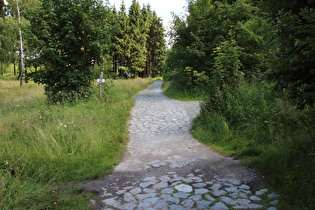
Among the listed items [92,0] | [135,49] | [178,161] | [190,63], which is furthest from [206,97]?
[135,49]

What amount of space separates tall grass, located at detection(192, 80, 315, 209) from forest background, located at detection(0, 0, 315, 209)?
0.02 meters

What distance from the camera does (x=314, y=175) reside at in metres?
3.35

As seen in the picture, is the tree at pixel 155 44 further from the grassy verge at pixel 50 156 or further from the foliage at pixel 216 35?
the grassy verge at pixel 50 156

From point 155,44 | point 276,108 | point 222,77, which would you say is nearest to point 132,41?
point 155,44

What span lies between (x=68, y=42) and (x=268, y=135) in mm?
8687

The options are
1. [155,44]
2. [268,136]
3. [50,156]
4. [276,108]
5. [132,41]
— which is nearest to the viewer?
[50,156]

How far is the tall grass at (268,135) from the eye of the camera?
354 centimetres

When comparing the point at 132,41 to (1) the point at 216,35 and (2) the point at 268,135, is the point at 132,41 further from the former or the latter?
(2) the point at 268,135

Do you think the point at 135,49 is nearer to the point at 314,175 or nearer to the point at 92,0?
the point at 92,0

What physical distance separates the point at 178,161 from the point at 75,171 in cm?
229

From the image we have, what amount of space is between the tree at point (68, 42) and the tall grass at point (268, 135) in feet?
18.7

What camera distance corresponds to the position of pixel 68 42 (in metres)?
9.91

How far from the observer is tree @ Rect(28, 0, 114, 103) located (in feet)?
31.4

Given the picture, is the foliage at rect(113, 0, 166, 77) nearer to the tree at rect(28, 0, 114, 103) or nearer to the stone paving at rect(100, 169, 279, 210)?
the tree at rect(28, 0, 114, 103)
